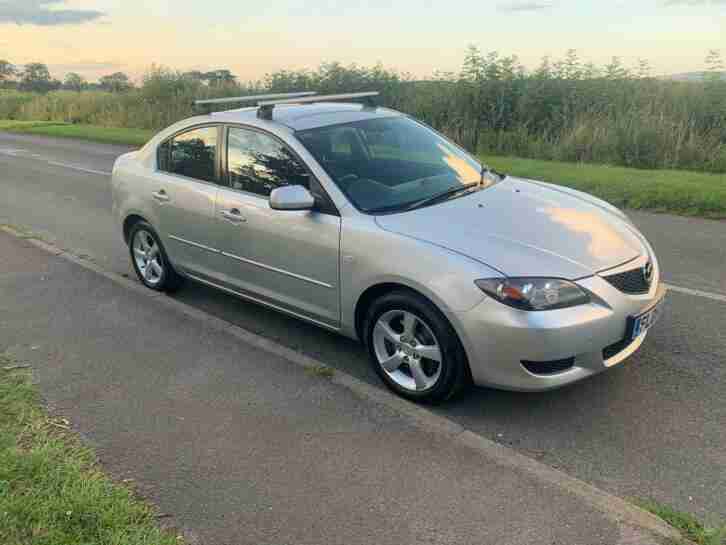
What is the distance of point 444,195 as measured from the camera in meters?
4.54

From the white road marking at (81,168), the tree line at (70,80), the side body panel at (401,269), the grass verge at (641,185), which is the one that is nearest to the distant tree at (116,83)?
the tree line at (70,80)

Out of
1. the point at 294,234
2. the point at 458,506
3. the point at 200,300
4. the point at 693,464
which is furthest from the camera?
the point at 200,300

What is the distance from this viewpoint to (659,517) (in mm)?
2930

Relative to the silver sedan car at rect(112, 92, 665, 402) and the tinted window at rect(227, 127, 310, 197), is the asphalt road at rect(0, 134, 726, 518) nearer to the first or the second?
the silver sedan car at rect(112, 92, 665, 402)

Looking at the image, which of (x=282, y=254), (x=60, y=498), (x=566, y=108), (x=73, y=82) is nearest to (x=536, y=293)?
(x=282, y=254)

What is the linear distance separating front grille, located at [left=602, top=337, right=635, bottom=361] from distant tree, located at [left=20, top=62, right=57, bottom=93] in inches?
A: 2359

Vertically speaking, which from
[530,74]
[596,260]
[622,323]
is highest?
[530,74]

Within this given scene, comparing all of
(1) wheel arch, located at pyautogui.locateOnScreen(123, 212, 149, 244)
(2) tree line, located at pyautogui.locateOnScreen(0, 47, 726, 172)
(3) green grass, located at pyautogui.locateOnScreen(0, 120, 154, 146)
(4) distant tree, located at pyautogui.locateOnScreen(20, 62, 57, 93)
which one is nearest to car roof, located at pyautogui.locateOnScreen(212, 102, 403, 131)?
(1) wheel arch, located at pyautogui.locateOnScreen(123, 212, 149, 244)

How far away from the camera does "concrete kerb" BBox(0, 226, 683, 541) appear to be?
2.94 meters

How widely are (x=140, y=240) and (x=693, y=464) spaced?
4941 mm

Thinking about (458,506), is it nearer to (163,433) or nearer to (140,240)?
(163,433)

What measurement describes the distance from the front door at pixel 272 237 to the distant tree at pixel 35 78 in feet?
189

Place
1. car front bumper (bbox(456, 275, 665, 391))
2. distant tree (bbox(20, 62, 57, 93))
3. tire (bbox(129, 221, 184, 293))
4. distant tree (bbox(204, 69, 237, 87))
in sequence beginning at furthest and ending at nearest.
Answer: distant tree (bbox(20, 62, 57, 93))
distant tree (bbox(204, 69, 237, 87))
tire (bbox(129, 221, 184, 293))
car front bumper (bbox(456, 275, 665, 391))

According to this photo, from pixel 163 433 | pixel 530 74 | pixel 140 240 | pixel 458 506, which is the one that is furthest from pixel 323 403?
pixel 530 74
